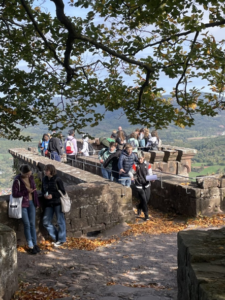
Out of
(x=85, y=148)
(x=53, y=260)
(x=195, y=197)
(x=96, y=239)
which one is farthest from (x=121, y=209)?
(x=85, y=148)

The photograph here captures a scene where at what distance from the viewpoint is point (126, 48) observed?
22.1 ft

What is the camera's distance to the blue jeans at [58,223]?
7.49 metres

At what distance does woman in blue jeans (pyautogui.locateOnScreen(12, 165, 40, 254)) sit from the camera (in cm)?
700

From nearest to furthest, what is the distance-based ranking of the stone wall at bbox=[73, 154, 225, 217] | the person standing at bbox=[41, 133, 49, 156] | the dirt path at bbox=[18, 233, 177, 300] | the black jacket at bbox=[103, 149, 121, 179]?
1. the dirt path at bbox=[18, 233, 177, 300]
2. the stone wall at bbox=[73, 154, 225, 217]
3. the black jacket at bbox=[103, 149, 121, 179]
4. the person standing at bbox=[41, 133, 49, 156]

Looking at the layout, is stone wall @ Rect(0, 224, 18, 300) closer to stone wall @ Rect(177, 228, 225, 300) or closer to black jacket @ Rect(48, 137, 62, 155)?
stone wall @ Rect(177, 228, 225, 300)

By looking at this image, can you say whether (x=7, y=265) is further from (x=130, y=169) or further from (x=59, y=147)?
(x=59, y=147)

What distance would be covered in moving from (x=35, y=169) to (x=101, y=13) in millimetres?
10105

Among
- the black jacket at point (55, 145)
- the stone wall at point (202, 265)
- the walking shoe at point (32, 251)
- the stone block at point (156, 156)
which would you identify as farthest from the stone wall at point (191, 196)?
the stone wall at point (202, 265)

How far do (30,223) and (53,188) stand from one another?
0.85 m

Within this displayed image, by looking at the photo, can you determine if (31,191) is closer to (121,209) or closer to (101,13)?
(121,209)

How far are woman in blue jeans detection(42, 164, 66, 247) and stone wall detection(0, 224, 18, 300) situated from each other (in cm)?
248

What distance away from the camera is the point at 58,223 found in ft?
24.7

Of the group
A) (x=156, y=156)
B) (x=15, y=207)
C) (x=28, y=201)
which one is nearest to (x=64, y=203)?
(x=28, y=201)

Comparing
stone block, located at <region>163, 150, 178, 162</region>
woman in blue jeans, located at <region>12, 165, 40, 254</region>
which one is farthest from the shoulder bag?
stone block, located at <region>163, 150, 178, 162</region>
